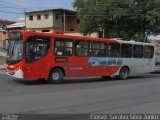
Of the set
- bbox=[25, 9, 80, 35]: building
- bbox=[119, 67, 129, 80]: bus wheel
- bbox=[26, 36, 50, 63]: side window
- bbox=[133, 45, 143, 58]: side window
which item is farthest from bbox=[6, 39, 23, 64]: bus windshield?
bbox=[25, 9, 80, 35]: building

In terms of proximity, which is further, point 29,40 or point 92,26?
point 92,26

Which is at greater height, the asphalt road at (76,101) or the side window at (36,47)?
the side window at (36,47)

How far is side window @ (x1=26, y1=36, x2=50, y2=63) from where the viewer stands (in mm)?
18922

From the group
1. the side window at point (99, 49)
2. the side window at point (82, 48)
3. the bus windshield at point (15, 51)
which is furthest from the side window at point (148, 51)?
the bus windshield at point (15, 51)

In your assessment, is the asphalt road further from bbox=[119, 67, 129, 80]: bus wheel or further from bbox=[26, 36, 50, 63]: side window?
bbox=[119, 67, 129, 80]: bus wheel

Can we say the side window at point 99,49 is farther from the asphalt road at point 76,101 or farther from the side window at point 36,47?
the asphalt road at point 76,101

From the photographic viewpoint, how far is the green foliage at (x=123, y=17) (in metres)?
46.7

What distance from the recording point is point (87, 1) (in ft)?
167

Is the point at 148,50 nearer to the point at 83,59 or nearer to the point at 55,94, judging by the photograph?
the point at 83,59

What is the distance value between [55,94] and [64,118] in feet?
16.9

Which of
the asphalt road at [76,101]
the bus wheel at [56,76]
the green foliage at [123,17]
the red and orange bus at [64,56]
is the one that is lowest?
the asphalt road at [76,101]

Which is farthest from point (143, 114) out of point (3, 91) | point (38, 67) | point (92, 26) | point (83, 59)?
point (92, 26)

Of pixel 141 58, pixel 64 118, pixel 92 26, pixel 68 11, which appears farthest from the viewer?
pixel 68 11

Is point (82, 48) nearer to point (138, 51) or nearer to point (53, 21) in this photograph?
point (138, 51)
